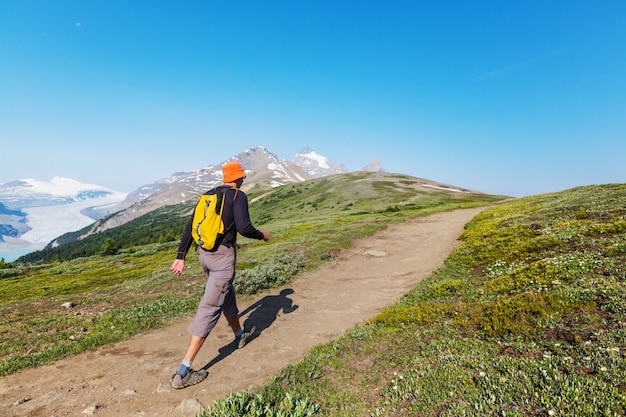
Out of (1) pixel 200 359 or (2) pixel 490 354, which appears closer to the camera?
A: (2) pixel 490 354

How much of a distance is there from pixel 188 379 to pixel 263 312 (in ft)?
18.5

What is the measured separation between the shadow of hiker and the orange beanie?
529cm

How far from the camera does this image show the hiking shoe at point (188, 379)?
7.21m

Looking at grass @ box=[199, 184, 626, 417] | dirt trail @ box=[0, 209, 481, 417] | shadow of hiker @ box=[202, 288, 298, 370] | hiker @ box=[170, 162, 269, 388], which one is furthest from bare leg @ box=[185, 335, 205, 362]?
grass @ box=[199, 184, 626, 417]

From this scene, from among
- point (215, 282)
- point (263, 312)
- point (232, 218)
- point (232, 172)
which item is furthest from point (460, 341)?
point (263, 312)

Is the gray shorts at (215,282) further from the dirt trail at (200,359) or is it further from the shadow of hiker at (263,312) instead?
the shadow of hiker at (263,312)

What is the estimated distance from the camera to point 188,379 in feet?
24.1

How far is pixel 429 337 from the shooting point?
334 inches

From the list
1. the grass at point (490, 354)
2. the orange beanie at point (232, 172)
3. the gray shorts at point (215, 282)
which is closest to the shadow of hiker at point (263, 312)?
the gray shorts at point (215, 282)

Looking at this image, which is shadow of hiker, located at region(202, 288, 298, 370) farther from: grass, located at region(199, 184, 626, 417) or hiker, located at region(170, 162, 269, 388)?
grass, located at region(199, 184, 626, 417)

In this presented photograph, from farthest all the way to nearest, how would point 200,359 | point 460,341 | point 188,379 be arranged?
point 200,359, point 460,341, point 188,379

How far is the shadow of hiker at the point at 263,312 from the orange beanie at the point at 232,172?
5294 millimetres

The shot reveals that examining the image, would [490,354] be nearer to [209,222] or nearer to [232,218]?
[232,218]

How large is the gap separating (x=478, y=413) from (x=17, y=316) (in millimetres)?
20137
